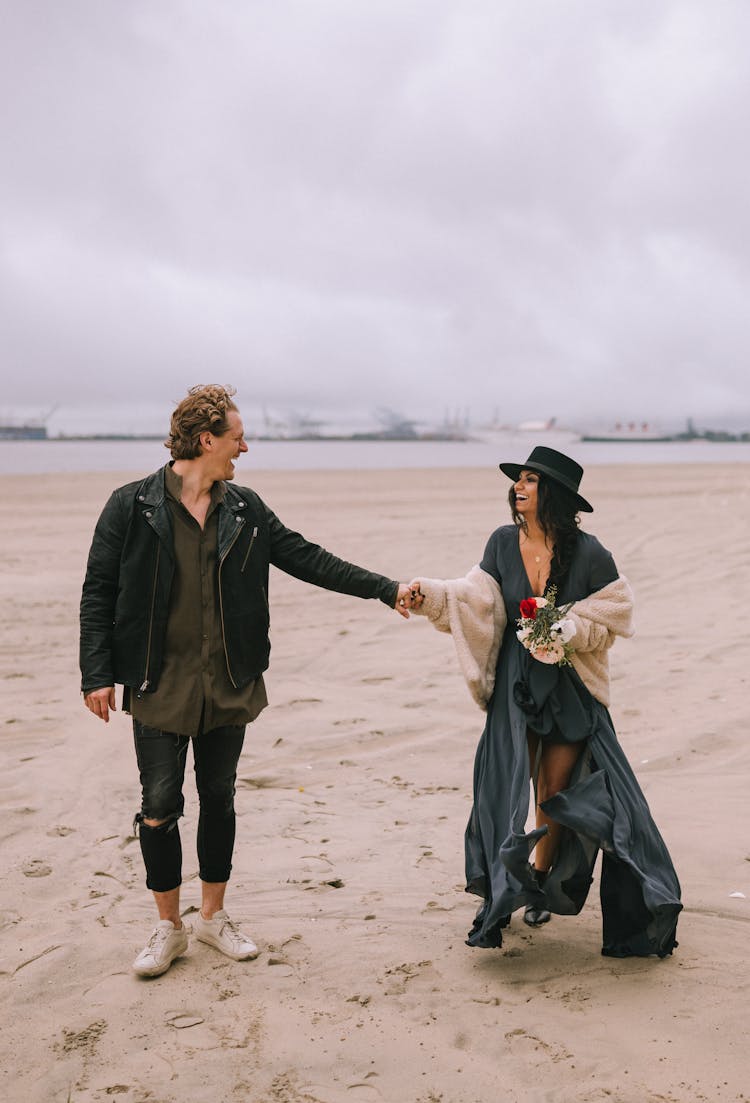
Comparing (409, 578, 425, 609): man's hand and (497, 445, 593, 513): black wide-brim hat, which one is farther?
(409, 578, 425, 609): man's hand

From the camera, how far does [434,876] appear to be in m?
4.66

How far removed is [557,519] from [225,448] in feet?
4.52

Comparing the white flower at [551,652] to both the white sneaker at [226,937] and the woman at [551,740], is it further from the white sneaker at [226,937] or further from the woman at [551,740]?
the white sneaker at [226,937]

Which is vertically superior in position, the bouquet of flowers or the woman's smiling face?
the woman's smiling face

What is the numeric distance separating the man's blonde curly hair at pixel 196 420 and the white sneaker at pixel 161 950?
1854 millimetres

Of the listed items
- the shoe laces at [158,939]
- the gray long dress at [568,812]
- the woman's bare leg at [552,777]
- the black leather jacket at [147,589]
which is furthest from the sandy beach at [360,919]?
the black leather jacket at [147,589]

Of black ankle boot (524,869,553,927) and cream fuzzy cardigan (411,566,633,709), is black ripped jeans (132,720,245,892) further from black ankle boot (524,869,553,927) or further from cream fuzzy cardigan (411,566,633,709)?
black ankle boot (524,869,553,927)

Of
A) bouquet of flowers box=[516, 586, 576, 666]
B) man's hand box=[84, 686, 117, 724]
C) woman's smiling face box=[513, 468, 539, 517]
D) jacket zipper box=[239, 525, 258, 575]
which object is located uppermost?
woman's smiling face box=[513, 468, 539, 517]

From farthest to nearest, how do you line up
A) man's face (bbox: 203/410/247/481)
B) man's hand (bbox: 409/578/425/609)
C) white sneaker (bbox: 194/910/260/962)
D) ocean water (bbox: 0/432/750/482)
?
ocean water (bbox: 0/432/750/482) → man's hand (bbox: 409/578/425/609) → white sneaker (bbox: 194/910/260/962) → man's face (bbox: 203/410/247/481)

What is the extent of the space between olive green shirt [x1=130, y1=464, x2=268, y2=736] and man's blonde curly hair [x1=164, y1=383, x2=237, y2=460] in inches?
4.5

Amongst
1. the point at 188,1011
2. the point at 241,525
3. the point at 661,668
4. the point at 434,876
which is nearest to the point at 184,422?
the point at 241,525

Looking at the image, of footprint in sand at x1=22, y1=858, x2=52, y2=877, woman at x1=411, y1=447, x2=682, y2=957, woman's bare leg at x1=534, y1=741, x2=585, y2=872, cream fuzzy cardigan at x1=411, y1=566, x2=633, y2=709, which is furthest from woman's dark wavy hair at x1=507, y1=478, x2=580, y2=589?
footprint in sand at x1=22, y1=858, x2=52, y2=877

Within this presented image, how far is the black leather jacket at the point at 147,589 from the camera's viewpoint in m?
3.69

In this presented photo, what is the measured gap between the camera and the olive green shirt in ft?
12.2
